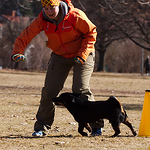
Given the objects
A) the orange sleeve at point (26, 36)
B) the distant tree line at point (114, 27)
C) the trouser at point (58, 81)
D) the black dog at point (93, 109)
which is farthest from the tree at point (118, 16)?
the black dog at point (93, 109)

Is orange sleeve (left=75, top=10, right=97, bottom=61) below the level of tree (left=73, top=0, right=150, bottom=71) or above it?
below

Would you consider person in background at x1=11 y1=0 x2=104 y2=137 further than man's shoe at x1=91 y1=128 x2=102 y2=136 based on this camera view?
No

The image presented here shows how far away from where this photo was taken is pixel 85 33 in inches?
233

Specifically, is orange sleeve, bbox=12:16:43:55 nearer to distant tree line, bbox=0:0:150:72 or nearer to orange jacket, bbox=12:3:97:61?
orange jacket, bbox=12:3:97:61

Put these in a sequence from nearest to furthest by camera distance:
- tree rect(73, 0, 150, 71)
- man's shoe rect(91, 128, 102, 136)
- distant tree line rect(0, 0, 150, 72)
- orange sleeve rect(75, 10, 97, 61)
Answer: orange sleeve rect(75, 10, 97, 61)
man's shoe rect(91, 128, 102, 136)
distant tree line rect(0, 0, 150, 72)
tree rect(73, 0, 150, 71)

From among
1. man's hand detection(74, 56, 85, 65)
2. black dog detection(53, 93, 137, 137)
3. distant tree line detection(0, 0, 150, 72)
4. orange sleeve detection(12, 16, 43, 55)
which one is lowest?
black dog detection(53, 93, 137, 137)

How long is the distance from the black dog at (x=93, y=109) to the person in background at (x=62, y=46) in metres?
0.19

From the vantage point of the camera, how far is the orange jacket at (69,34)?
5848 mm

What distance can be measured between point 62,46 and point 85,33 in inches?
16.0

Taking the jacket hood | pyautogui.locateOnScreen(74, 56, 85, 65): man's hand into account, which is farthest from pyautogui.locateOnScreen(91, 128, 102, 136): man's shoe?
the jacket hood

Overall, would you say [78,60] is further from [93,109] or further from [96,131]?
[96,131]

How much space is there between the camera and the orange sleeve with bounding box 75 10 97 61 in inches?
229

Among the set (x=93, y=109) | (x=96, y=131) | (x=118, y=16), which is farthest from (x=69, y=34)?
(x=118, y=16)

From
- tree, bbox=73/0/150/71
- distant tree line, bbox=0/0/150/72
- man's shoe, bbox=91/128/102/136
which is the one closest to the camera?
man's shoe, bbox=91/128/102/136
